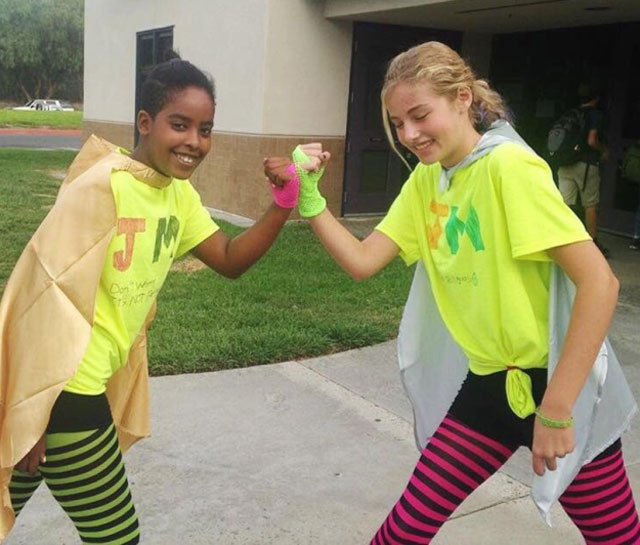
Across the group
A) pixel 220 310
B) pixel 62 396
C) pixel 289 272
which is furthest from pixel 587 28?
pixel 62 396

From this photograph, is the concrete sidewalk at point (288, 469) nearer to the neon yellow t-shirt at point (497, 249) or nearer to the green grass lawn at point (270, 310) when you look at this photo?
the green grass lawn at point (270, 310)

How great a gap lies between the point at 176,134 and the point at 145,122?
0.36 ft

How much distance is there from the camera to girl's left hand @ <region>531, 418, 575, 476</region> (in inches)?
78.7

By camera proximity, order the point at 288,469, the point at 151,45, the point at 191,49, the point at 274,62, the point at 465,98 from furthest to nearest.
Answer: the point at 151,45, the point at 191,49, the point at 274,62, the point at 288,469, the point at 465,98

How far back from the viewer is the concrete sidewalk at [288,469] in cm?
312

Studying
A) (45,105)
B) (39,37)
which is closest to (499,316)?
(39,37)

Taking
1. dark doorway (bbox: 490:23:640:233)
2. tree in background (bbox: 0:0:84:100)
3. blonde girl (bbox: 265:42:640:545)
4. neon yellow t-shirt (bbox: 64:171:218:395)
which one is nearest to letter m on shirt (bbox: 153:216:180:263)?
neon yellow t-shirt (bbox: 64:171:218:395)

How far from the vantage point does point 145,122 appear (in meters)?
2.30

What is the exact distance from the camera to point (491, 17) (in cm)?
991

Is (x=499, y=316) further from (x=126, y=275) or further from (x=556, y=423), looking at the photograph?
(x=126, y=275)

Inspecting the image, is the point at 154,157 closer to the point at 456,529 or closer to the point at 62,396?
the point at 62,396

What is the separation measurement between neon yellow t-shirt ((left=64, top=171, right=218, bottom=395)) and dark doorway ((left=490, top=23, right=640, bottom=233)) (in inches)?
343

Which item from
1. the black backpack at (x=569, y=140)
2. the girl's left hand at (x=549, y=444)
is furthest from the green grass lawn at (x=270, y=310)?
the girl's left hand at (x=549, y=444)

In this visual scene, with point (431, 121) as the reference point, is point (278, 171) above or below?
below
